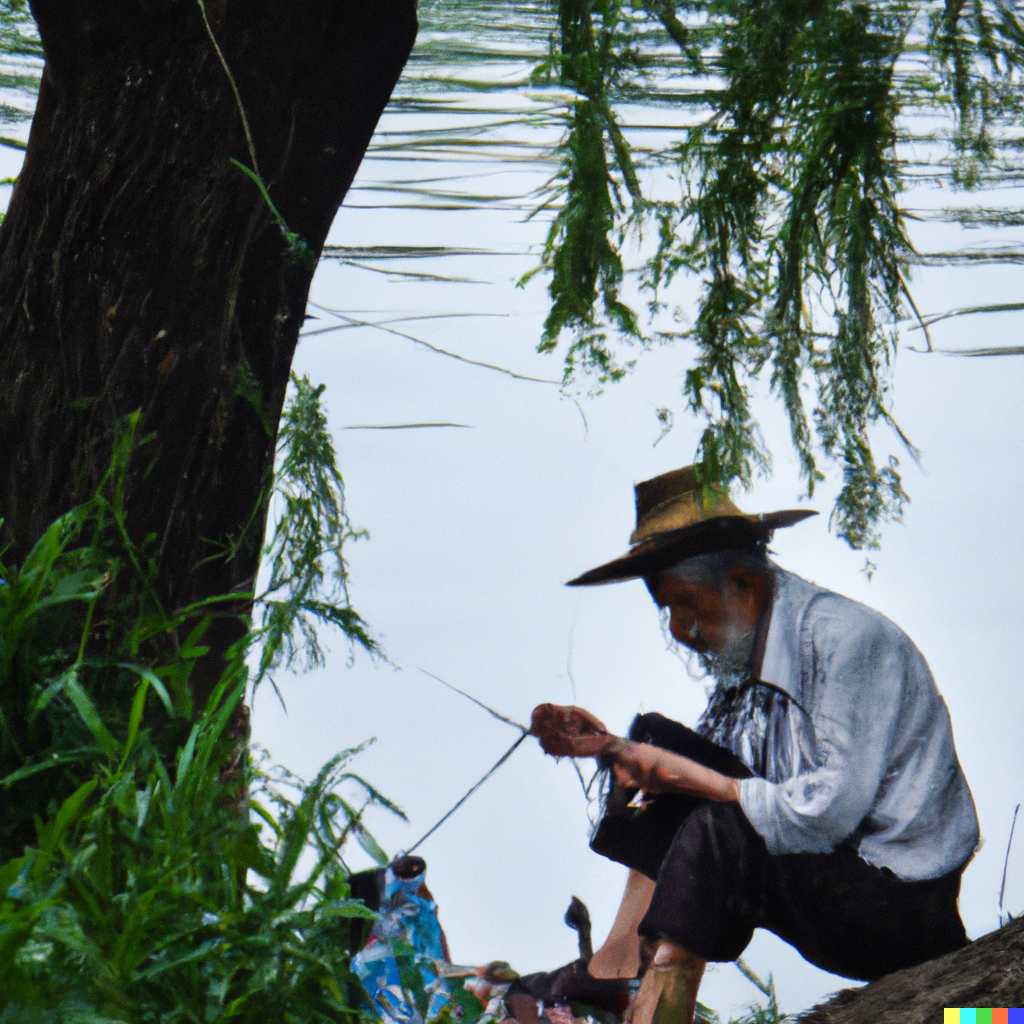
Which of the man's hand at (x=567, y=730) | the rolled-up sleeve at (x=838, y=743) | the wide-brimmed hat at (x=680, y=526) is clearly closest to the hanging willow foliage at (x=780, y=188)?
the wide-brimmed hat at (x=680, y=526)

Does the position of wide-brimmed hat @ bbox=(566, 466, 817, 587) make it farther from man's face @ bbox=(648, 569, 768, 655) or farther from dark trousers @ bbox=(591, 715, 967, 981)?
dark trousers @ bbox=(591, 715, 967, 981)

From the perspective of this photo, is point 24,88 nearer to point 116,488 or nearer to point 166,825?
point 116,488

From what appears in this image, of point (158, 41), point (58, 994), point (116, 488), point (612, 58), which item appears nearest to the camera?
point (58, 994)

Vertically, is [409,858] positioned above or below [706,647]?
below

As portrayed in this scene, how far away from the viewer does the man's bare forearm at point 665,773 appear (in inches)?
71.4

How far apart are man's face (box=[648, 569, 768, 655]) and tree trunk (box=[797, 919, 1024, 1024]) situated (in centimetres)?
59

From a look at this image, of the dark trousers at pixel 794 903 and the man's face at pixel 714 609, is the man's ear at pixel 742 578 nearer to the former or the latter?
the man's face at pixel 714 609

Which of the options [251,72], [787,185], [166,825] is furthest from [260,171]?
[166,825]

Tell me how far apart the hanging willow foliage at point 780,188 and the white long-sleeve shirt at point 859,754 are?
0.25 m

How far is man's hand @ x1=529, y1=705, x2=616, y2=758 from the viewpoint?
1863 mm

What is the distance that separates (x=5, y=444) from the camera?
186 centimetres

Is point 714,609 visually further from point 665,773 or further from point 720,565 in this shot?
point 665,773

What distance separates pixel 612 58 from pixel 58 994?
5.80 feet

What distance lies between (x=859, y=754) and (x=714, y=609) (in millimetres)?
353
